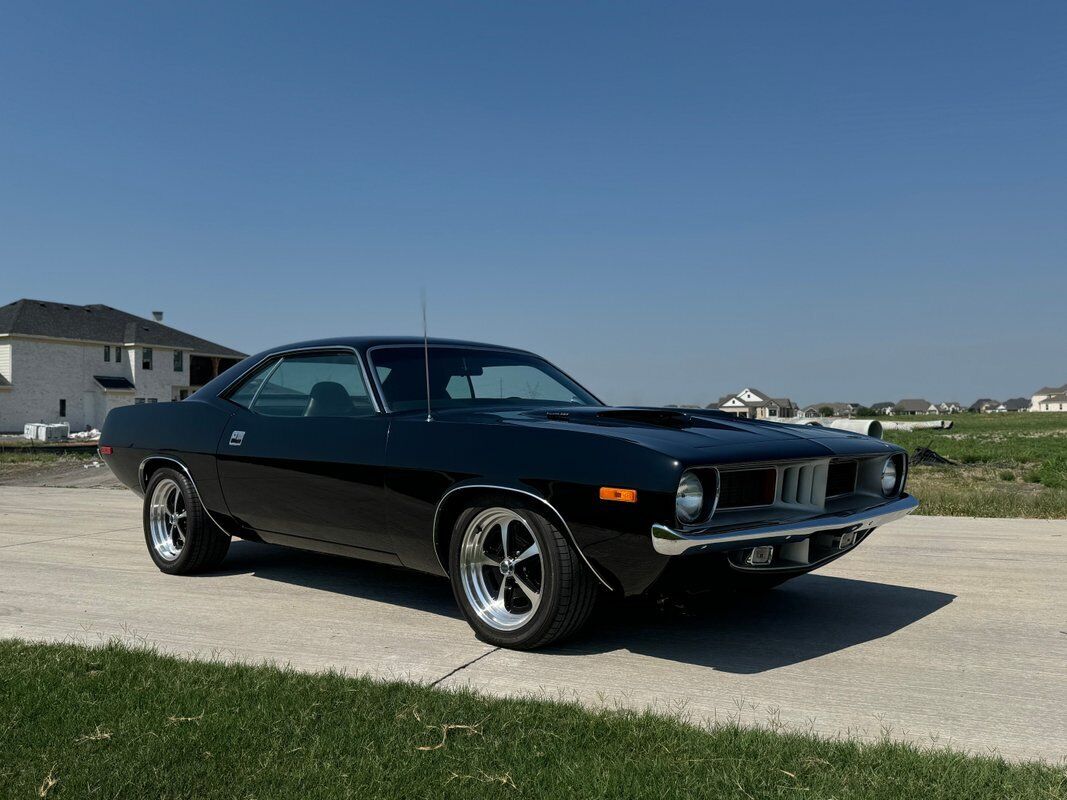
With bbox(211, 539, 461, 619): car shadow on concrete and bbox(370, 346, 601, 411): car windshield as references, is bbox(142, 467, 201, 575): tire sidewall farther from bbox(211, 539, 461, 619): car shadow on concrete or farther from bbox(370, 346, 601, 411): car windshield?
bbox(370, 346, 601, 411): car windshield

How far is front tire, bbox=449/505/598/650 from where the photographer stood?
414 centimetres

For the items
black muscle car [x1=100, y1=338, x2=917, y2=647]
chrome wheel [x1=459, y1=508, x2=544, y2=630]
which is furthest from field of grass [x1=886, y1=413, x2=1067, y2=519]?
chrome wheel [x1=459, y1=508, x2=544, y2=630]

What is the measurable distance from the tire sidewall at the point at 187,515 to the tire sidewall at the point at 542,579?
2316mm

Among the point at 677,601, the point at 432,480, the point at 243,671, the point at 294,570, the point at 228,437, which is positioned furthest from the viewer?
the point at 294,570

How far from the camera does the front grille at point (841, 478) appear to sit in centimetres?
477

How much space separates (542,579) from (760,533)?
970 millimetres

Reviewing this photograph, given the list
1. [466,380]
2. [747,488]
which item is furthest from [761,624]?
[466,380]

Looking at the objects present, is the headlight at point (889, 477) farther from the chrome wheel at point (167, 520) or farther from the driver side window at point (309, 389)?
the chrome wheel at point (167, 520)

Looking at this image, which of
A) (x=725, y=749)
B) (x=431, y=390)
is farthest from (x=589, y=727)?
(x=431, y=390)

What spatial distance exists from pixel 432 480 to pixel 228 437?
1.83 meters

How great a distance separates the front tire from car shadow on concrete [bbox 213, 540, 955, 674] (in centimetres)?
20

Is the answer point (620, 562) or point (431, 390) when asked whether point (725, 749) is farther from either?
point (431, 390)

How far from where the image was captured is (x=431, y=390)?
206 inches

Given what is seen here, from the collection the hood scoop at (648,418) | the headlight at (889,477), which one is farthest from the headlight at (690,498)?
the headlight at (889,477)
